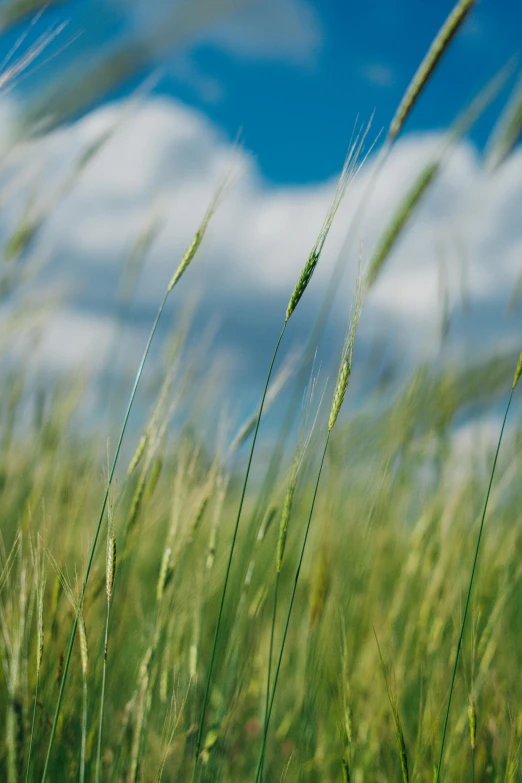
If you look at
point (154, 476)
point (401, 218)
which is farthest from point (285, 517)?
point (401, 218)

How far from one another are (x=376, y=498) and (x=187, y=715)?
378 millimetres

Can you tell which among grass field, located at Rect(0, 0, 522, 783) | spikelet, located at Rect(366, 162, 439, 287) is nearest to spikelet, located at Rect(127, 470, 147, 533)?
grass field, located at Rect(0, 0, 522, 783)

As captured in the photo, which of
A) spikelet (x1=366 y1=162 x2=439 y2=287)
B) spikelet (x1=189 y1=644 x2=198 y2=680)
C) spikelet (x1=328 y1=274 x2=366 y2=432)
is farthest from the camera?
spikelet (x1=366 y1=162 x2=439 y2=287)

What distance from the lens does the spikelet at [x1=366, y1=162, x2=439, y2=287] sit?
0.89m

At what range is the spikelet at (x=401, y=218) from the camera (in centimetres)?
89

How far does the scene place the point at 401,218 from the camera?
0.90 metres

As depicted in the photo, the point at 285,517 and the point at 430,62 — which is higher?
the point at 430,62

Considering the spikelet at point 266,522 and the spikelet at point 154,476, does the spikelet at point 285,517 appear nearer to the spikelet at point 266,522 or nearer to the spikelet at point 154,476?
the spikelet at point 266,522

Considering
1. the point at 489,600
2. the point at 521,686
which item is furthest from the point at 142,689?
the point at 489,600

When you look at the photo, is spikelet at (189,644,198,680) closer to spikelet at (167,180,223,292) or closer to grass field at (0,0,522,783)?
grass field at (0,0,522,783)

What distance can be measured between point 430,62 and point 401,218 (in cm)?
19

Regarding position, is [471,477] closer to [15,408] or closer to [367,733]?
[367,733]

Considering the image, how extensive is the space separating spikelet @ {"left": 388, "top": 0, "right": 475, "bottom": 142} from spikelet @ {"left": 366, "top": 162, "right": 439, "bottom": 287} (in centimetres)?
12

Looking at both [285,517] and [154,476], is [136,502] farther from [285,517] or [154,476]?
[285,517]
